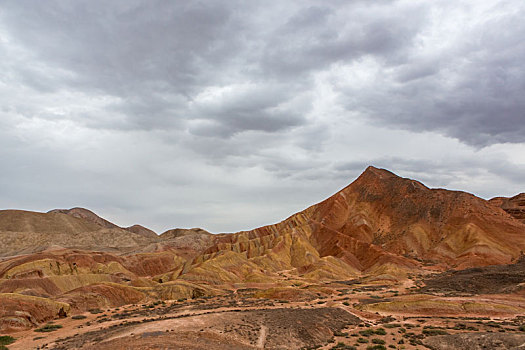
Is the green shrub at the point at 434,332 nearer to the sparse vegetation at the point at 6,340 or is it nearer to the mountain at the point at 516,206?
the sparse vegetation at the point at 6,340

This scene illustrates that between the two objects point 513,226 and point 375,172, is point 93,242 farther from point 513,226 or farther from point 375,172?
point 513,226

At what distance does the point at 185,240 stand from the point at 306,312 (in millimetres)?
128416

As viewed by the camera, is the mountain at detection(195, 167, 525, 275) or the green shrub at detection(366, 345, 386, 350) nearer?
the green shrub at detection(366, 345, 386, 350)

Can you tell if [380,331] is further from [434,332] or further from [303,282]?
[303,282]

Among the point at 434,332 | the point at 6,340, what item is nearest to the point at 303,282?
the point at 434,332

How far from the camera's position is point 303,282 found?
74.6 meters

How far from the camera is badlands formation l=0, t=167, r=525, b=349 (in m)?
28.3

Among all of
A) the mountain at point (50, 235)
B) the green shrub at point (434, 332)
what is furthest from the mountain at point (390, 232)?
the green shrub at point (434, 332)

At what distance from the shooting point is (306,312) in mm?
36062

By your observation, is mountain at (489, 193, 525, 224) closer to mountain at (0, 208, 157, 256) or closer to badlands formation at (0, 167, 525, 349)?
badlands formation at (0, 167, 525, 349)

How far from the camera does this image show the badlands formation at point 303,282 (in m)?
28.3

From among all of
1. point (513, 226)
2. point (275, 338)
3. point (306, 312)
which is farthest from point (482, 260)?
point (275, 338)

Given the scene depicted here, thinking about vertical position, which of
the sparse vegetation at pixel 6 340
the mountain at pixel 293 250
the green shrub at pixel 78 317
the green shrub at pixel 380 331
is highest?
the mountain at pixel 293 250

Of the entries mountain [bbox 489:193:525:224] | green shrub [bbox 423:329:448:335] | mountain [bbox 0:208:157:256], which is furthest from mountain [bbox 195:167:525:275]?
green shrub [bbox 423:329:448:335]
